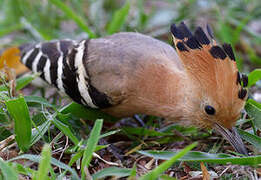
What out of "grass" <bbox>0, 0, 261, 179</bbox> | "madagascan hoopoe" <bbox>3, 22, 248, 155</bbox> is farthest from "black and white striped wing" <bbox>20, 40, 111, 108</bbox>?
"grass" <bbox>0, 0, 261, 179</bbox>

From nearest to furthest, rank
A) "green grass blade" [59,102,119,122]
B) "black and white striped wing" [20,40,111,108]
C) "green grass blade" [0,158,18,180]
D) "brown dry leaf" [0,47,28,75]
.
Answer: "green grass blade" [0,158,18,180]
"green grass blade" [59,102,119,122]
"black and white striped wing" [20,40,111,108]
"brown dry leaf" [0,47,28,75]

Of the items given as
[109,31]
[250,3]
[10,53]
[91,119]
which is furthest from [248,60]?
[10,53]

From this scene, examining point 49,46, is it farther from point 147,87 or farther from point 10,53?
point 147,87

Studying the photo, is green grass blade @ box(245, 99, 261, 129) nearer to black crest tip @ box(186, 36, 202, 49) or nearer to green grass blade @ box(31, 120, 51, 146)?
black crest tip @ box(186, 36, 202, 49)

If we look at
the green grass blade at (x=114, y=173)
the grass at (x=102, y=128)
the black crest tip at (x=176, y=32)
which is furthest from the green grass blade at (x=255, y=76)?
the green grass blade at (x=114, y=173)

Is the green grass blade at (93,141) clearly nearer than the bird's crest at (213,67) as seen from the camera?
Yes

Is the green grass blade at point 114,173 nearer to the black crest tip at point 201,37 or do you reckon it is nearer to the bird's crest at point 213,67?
the bird's crest at point 213,67

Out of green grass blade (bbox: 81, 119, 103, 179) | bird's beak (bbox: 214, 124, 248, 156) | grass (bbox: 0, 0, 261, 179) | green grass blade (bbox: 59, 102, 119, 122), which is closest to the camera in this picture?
green grass blade (bbox: 81, 119, 103, 179)

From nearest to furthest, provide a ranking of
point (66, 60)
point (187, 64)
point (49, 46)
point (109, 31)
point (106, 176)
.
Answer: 1. point (106, 176)
2. point (187, 64)
3. point (66, 60)
4. point (49, 46)
5. point (109, 31)
